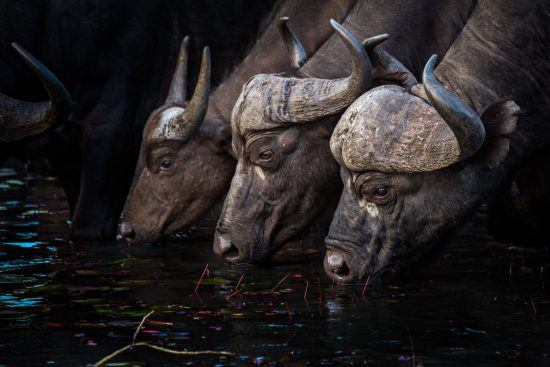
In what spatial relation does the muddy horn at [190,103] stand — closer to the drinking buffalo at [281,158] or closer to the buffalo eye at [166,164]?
the buffalo eye at [166,164]

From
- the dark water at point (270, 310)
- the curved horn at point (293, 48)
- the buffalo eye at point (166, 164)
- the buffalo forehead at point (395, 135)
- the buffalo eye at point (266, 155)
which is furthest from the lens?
the buffalo eye at point (166, 164)

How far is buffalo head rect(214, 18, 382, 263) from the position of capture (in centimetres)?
717

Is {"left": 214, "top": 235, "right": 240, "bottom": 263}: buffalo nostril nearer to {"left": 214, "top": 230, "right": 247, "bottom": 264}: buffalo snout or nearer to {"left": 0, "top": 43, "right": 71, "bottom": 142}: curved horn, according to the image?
{"left": 214, "top": 230, "right": 247, "bottom": 264}: buffalo snout

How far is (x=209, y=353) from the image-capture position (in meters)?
5.22

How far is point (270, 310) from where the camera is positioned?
6.16 meters

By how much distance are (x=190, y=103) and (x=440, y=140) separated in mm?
2560

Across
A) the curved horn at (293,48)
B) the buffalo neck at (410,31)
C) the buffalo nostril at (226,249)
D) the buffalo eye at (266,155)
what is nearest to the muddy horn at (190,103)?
the curved horn at (293,48)

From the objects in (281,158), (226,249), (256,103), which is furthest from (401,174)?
(226,249)

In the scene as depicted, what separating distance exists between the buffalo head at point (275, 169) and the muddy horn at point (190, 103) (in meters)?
0.78

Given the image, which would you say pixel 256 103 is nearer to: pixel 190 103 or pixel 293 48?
pixel 293 48

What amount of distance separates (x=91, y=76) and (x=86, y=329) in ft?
12.1

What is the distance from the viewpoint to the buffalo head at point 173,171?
8359 millimetres

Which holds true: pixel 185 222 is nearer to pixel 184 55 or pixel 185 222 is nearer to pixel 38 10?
pixel 184 55

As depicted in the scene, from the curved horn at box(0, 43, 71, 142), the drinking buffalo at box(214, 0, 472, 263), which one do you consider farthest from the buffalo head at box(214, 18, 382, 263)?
A: the curved horn at box(0, 43, 71, 142)
